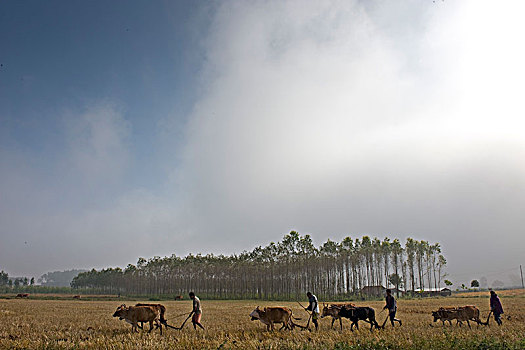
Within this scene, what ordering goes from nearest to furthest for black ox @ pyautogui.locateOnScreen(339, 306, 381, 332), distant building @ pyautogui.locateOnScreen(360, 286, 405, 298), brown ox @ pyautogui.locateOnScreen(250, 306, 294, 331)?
1. brown ox @ pyautogui.locateOnScreen(250, 306, 294, 331)
2. black ox @ pyautogui.locateOnScreen(339, 306, 381, 332)
3. distant building @ pyautogui.locateOnScreen(360, 286, 405, 298)

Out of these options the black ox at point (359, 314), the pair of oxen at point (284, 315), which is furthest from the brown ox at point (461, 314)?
the pair of oxen at point (284, 315)

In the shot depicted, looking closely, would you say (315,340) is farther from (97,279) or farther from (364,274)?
(97,279)

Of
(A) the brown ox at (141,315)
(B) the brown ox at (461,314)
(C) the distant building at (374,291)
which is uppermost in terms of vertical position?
(A) the brown ox at (141,315)

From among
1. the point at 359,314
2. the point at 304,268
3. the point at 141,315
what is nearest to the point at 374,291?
the point at 304,268

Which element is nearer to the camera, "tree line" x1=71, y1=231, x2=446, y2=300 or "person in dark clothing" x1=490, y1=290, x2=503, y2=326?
"person in dark clothing" x1=490, y1=290, x2=503, y2=326

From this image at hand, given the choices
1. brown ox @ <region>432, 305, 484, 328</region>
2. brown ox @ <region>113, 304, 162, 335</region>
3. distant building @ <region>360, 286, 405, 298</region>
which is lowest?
distant building @ <region>360, 286, 405, 298</region>

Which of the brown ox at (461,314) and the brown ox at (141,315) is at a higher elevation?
the brown ox at (141,315)

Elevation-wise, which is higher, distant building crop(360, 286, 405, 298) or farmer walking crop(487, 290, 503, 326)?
farmer walking crop(487, 290, 503, 326)

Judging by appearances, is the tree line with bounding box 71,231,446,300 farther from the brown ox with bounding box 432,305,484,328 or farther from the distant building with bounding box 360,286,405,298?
the brown ox with bounding box 432,305,484,328

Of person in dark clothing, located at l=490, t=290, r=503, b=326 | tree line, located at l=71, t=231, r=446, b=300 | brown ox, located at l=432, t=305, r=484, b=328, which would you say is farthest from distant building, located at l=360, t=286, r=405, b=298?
person in dark clothing, located at l=490, t=290, r=503, b=326

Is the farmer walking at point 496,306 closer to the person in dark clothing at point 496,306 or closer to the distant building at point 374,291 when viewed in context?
the person in dark clothing at point 496,306

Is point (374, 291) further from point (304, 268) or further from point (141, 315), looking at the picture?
point (141, 315)

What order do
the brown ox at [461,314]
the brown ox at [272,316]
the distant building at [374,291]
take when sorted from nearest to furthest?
the brown ox at [272,316]
the brown ox at [461,314]
the distant building at [374,291]

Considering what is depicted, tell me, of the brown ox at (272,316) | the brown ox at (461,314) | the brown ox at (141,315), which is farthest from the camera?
the brown ox at (461,314)
